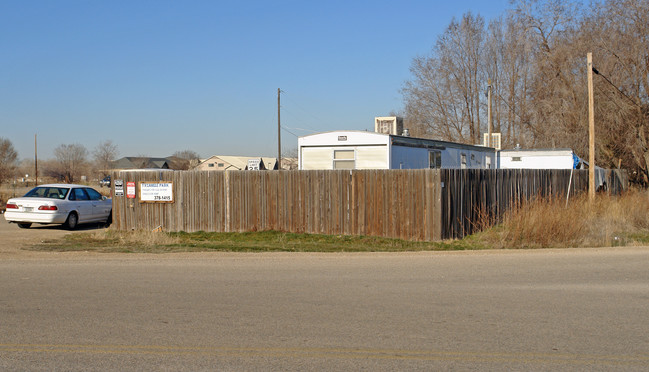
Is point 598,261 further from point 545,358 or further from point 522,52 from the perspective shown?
point 522,52

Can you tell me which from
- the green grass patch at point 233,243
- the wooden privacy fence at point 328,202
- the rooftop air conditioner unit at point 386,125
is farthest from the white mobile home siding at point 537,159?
the green grass patch at point 233,243

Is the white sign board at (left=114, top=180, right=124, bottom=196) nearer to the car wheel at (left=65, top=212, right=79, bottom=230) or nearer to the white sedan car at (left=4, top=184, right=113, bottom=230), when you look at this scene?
the white sedan car at (left=4, top=184, right=113, bottom=230)

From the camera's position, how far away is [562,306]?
320 inches

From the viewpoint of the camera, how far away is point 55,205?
1995 centimetres

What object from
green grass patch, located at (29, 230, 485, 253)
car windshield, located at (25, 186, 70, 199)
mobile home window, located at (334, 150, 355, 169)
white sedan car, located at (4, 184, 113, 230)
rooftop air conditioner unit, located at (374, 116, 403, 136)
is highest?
rooftop air conditioner unit, located at (374, 116, 403, 136)

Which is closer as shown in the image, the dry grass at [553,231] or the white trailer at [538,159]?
the dry grass at [553,231]

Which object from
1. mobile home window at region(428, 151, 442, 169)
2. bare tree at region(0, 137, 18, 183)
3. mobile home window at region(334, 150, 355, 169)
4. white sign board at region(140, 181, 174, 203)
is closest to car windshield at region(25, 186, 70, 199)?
white sign board at region(140, 181, 174, 203)

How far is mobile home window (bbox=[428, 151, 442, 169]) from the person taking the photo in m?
22.8

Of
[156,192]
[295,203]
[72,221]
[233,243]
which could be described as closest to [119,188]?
[156,192]

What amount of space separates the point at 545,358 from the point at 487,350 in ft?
1.78

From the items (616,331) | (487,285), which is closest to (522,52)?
(487,285)

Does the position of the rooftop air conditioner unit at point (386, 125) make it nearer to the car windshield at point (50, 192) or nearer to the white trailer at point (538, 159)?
the white trailer at point (538, 159)

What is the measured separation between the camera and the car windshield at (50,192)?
20.7 metres

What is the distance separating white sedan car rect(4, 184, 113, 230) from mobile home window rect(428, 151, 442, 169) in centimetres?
1194
